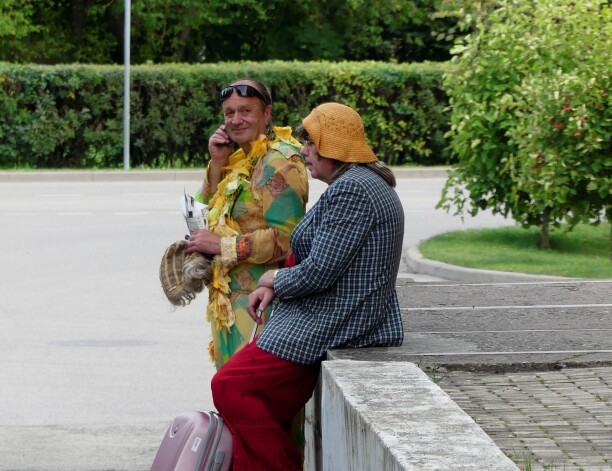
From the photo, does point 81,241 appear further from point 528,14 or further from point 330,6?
point 330,6

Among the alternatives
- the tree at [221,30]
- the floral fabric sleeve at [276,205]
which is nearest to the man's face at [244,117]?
the floral fabric sleeve at [276,205]

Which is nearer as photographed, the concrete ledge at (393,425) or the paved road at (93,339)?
the concrete ledge at (393,425)

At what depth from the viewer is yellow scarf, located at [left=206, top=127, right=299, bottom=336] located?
5.38 m

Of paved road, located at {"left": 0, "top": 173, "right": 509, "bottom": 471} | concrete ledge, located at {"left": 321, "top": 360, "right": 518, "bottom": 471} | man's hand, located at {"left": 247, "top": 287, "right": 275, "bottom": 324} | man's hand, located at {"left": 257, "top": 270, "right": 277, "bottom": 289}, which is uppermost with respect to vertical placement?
man's hand, located at {"left": 257, "top": 270, "right": 277, "bottom": 289}


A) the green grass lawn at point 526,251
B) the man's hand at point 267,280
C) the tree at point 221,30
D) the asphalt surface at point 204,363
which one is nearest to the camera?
the asphalt surface at point 204,363

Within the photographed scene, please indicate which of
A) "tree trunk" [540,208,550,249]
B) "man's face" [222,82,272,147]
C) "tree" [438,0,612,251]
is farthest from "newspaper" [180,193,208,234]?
"tree trunk" [540,208,550,249]

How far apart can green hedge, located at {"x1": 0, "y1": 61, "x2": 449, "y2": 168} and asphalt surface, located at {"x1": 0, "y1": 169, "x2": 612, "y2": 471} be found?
1348cm

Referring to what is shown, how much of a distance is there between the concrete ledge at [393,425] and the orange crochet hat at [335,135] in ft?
2.35

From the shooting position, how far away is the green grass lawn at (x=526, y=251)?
1284cm

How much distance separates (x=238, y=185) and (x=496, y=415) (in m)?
1.32

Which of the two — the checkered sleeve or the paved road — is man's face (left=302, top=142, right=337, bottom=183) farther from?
the paved road

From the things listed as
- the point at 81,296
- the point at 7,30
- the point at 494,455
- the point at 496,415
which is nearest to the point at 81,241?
the point at 81,296

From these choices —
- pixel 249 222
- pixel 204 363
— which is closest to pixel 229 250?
pixel 249 222

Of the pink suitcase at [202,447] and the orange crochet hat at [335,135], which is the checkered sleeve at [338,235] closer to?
the orange crochet hat at [335,135]
